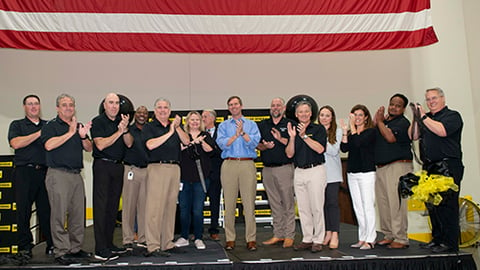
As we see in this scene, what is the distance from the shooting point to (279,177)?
4621mm

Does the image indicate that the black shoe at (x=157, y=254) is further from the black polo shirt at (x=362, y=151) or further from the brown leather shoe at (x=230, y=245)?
the black polo shirt at (x=362, y=151)

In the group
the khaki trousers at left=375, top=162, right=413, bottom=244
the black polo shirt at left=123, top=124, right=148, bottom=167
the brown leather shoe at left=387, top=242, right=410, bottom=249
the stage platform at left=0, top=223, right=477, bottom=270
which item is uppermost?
the black polo shirt at left=123, top=124, right=148, bottom=167

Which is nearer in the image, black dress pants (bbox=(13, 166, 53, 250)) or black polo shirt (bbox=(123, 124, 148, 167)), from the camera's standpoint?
black dress pants (bbox=(13, 166, 53, 250))

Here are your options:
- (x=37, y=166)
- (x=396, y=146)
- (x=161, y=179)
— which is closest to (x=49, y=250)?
(x=37, y=166)

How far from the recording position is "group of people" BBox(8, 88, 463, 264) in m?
4.05

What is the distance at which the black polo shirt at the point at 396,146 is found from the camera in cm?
457

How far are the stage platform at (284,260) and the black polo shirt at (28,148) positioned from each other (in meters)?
0.99

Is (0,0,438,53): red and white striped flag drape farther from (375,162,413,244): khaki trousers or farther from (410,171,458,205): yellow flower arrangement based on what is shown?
(410,171,458,205): yellow flower arrangement

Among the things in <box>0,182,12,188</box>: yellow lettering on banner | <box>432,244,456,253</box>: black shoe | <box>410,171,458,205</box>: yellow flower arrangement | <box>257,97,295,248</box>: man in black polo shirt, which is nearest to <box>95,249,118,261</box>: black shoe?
<box>257,97,295,248</box>: man in black polo shirt

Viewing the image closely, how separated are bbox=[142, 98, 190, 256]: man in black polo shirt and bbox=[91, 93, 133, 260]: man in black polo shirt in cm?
29

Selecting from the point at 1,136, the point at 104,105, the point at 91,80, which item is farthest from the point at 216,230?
the point at 1,136

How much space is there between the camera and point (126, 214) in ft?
14.6

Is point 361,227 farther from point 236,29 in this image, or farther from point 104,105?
point 236,29

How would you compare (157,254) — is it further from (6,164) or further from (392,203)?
(6,164)
